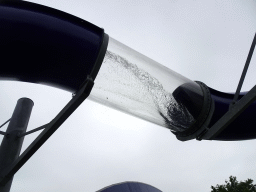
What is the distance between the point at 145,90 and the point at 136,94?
13 cm

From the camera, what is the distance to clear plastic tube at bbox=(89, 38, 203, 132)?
306 centimetres

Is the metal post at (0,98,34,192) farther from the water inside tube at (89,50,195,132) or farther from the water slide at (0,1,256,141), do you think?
the water inside tube at (89,50,195,132)

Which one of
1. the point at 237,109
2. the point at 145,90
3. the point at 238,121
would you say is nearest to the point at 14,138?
the point at 145,90

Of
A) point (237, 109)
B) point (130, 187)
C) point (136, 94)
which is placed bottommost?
point (237, 109)

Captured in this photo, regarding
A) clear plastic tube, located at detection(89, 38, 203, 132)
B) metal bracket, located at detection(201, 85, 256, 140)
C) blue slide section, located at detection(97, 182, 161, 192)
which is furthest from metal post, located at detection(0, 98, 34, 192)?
blue slide section, located at detection(97, 182, 161, 192)

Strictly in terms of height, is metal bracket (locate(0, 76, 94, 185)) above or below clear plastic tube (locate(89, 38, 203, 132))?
below

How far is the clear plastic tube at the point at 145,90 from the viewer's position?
10.0ft

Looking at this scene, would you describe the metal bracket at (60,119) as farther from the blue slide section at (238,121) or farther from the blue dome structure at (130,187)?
the blue dome structure at (130,187)

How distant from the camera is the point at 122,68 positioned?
3.06 metres

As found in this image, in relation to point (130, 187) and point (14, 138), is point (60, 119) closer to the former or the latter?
point (14, 138)

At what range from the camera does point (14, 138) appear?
11.2 feet

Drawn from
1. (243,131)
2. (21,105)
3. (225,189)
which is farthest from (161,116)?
(225,189)

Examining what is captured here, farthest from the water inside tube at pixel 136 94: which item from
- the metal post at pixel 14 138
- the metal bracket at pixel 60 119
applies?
the metal post at pixel 14 138

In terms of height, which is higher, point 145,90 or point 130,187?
point 130,187
